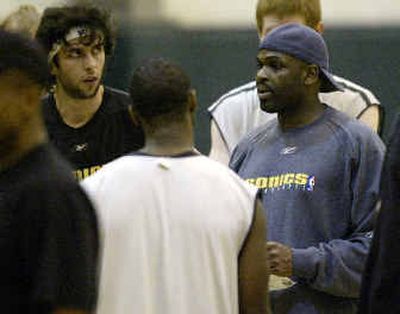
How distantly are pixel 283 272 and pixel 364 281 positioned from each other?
25.7 inches

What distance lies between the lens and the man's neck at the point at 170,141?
3.82m

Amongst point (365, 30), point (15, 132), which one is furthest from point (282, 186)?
point (365, 30)

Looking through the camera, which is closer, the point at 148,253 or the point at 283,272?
the point at 148,253

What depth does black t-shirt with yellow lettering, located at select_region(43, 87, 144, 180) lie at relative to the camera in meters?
5.02

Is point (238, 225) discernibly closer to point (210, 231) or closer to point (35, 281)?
point (210, 231)

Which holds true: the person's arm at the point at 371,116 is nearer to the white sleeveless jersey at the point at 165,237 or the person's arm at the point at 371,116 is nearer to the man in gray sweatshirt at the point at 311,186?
the man in gray sweatshirt at the point at 311,186

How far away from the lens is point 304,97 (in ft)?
15.3

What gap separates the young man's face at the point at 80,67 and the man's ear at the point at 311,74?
0.96 m

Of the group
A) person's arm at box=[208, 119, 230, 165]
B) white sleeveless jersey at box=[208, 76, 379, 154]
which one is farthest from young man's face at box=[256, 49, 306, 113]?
person's arm at box=[208, 119, 230, 165]

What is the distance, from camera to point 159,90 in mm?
3867

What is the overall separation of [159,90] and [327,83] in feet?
3.51

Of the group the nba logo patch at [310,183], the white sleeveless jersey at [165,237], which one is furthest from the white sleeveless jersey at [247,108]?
the white sleeveless jersey at [165,237]

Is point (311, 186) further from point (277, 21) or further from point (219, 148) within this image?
point (277, 21)

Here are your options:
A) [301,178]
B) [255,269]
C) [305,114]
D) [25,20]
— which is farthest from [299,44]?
[25,20]
